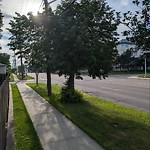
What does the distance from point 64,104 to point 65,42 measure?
10.3 ft

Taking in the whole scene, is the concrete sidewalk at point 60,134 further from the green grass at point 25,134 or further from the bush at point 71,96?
the bush at point 71,96

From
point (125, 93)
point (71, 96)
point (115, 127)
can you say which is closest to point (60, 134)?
point (115, 127)

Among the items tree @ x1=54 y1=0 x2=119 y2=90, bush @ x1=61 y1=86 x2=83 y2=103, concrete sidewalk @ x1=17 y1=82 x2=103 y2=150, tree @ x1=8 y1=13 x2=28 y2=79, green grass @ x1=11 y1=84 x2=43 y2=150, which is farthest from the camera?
tree @ x1=8 y1=13 x2=28 y2=79

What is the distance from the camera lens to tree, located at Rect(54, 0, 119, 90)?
11992 mm

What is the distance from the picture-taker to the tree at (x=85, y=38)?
12.0 meters

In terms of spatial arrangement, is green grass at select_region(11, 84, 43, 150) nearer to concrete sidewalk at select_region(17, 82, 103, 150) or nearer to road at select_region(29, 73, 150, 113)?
concrete sidewalk at select_region(17, 82, 103, 150)

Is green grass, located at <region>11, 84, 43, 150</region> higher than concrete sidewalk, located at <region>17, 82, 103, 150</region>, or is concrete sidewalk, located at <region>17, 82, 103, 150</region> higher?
concrete sidewalk, located at <region>17, 82, 103, 150</region>

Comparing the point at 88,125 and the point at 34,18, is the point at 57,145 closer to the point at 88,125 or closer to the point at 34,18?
the point at 88,125

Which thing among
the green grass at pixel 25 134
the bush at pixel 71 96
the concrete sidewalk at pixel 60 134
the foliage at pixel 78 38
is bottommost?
the green grass at pixel 25 134

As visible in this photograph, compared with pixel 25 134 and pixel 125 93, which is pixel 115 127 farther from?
pixel 125 93

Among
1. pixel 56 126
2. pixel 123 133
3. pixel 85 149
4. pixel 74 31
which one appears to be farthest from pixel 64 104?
pixel 85 149

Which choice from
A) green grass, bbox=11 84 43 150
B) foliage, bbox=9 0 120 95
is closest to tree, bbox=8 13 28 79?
foliage, bbox=9 0 120 95

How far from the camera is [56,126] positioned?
823cm

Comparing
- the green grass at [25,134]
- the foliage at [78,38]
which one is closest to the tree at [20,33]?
the foliage at [78,38]
